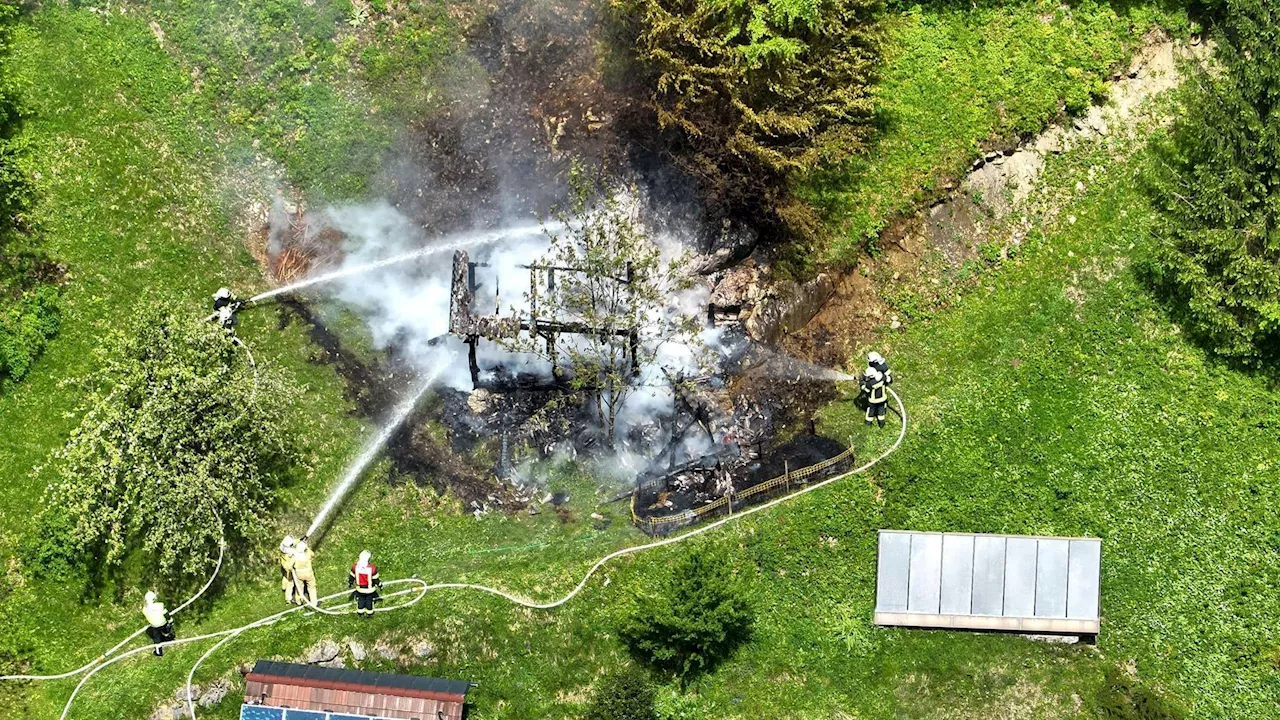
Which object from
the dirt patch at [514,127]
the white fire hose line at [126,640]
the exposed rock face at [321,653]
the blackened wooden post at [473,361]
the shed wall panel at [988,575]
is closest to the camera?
the exposed rock face at [321,653]

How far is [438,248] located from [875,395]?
37.0 feet

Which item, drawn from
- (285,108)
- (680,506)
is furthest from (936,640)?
(285,108)

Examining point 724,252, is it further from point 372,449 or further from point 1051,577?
point 1051,577

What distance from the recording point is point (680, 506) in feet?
92.7

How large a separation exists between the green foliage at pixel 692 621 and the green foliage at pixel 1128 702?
7.74 meters

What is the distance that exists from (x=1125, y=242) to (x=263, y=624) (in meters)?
21.6

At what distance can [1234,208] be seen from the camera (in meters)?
27.3

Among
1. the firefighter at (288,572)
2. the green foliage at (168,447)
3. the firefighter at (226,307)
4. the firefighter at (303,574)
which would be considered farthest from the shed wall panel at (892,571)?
the firefighter at (226,307)

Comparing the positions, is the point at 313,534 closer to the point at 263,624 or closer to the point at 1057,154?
the point at 263,624

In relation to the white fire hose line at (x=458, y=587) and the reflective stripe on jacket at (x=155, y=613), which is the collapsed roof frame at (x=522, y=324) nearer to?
the white fire hose line at (x=458, y=587)

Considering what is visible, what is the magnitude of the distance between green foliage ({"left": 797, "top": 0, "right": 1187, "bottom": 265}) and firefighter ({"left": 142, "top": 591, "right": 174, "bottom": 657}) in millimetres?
16884

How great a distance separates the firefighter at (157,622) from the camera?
26.2 meters

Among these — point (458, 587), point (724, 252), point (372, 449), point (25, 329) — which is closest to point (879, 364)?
point (724, 252)

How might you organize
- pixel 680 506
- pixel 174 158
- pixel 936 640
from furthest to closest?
pixel 174 158 < pixel 680 506 < pixel 936 640
